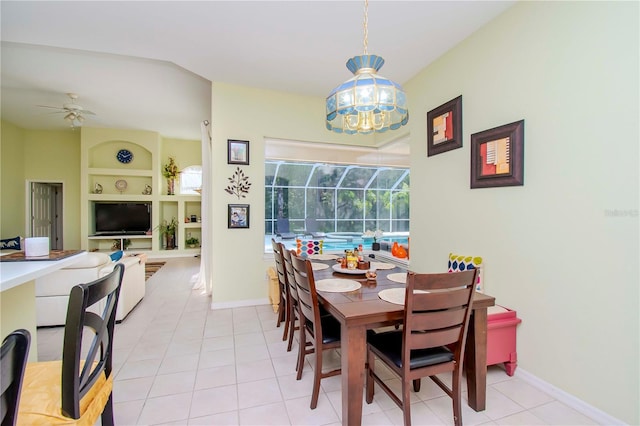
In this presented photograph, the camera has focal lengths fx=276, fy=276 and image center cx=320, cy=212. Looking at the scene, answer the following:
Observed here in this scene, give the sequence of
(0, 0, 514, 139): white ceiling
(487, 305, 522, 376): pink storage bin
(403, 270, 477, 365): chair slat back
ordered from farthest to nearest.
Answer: (0, 0, 514, 139): white ceiling, (487, 305, 522, 376): pink storage bin, (403, 270, 477, 365): chair slat back

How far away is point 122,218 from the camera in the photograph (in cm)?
666

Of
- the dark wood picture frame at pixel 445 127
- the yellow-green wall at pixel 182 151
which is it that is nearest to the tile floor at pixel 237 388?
the dark wood picture frame at pixel 445 127

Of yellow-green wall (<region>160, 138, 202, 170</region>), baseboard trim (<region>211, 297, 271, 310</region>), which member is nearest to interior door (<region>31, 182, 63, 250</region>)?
yellow-green wall (<region>160, 138, 202, 170</region>)

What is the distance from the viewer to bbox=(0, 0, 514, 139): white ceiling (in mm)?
2189

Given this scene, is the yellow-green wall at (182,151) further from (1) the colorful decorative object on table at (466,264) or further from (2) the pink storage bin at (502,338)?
(2) the pink storage bin at (502,338)

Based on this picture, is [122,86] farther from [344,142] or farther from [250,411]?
[250,411]

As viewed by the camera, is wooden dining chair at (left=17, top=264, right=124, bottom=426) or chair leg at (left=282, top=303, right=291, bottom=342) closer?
wooden dining chair at (left=17, top=264, right=124, bottom=426)

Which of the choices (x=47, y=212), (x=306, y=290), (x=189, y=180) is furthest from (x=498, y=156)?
(x=47, y=212)

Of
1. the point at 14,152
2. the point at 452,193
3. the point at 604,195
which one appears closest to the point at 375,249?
the point at 452,193

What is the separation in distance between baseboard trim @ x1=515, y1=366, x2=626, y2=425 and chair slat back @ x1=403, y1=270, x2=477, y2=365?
1024 millimetres

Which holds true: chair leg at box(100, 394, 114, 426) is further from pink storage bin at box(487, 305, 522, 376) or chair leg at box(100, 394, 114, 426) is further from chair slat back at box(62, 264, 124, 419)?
pink storage bin at box(487, 305, 522, 376)

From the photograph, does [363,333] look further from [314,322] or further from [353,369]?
Result: [314,322]

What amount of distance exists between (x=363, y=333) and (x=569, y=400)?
1512 millimetres

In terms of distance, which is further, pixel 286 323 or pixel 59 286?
pixel 59 286
